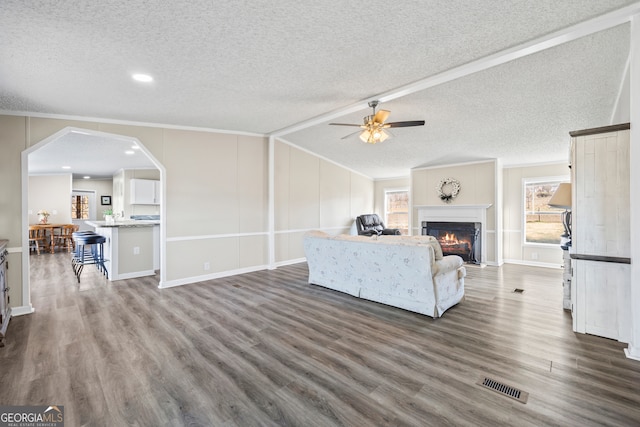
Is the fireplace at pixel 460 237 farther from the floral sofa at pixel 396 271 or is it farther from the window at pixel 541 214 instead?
the floral sofa at pixel 396 271

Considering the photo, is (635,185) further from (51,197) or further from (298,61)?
(51,197)

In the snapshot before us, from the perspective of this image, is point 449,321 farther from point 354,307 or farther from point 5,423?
point 5,423

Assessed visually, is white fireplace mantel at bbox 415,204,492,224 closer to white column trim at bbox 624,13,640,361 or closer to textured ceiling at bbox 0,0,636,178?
textured ceiling at bbox 0,0,636,178

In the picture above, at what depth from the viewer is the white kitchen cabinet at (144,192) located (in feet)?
26.9

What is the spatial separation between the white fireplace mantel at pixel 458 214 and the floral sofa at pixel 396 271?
3311mm

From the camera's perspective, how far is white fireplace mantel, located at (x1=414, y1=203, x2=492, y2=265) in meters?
6.51

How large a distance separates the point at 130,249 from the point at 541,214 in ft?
28.9

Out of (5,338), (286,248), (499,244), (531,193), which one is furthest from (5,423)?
(531,193)

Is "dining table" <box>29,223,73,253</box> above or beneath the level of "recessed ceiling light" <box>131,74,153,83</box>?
beneath

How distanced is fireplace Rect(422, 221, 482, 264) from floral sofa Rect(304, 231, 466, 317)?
3.22 metres

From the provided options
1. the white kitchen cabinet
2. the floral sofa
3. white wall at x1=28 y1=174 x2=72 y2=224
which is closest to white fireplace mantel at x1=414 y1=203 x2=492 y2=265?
the floral sofa

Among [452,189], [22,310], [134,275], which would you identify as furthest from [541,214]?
[22,310]

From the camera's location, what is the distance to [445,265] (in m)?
3.32

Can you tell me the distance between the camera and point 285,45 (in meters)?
2.51
